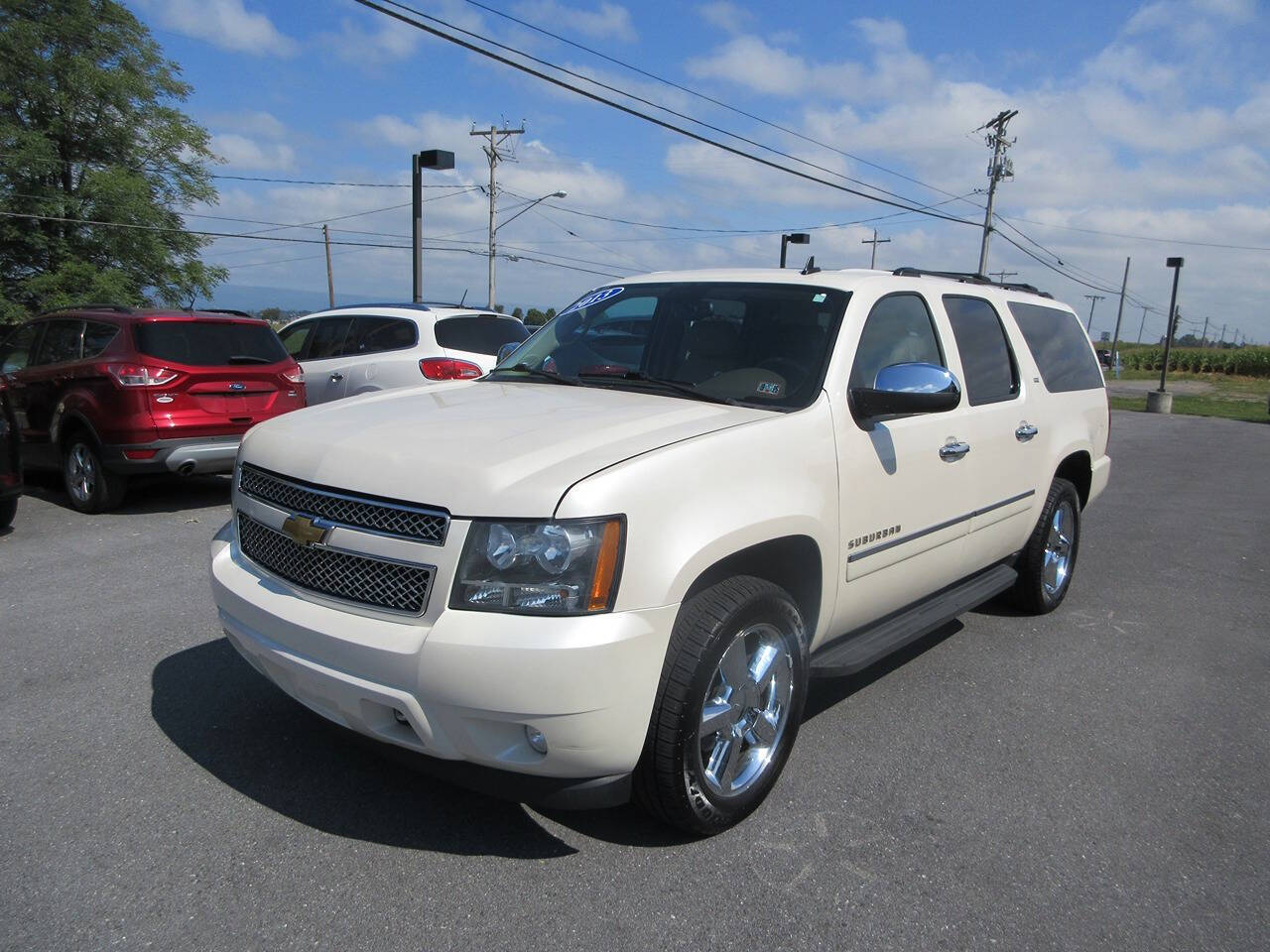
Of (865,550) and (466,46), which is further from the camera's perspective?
(466,46)

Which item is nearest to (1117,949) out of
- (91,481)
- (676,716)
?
(676,716)

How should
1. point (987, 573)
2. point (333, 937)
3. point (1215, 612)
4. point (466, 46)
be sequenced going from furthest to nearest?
point (466, 46) < point (1215, 612) < point (987, 573) < point (333, 937)

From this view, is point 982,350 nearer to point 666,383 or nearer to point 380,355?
point 666,383

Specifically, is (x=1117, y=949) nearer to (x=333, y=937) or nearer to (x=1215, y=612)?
(x=333, y=937)

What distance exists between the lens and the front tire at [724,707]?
2693 millimetres

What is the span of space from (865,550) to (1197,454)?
14588mm

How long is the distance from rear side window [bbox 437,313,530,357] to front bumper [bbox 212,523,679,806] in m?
6.84

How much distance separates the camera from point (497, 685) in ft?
7.93

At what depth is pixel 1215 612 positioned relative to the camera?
5820mm

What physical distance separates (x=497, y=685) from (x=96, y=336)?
268 inches

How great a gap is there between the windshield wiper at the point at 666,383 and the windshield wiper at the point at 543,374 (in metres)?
0.06

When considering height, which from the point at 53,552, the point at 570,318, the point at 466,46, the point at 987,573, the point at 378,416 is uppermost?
the point at 466,46

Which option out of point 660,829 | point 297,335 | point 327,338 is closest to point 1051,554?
point 660,829

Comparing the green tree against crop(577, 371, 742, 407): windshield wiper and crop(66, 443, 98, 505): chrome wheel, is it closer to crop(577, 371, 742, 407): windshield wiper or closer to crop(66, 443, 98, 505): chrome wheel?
crop(66, 443, 98, 505): chrome wheel
